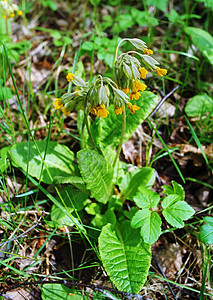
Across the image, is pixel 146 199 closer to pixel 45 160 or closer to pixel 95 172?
pixel 95 172

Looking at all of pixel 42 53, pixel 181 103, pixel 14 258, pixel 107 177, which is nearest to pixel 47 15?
pixel 42 53

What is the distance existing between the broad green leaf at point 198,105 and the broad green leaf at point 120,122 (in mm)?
878

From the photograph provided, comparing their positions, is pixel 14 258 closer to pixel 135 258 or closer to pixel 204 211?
pixel 135 258

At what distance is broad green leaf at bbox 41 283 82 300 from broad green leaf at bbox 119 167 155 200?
932mm

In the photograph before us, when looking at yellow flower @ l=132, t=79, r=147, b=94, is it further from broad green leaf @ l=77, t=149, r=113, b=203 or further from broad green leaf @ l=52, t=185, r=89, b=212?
broad green leaf @ l=52, t=185, r=89, b=212

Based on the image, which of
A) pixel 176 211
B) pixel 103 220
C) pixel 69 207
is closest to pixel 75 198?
pixel 69 207

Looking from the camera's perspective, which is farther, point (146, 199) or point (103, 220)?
A: point (103, 220)

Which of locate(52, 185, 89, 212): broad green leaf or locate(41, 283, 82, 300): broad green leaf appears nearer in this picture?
locate(41, 283, 82, 300): broad green leaf

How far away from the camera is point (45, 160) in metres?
2.60

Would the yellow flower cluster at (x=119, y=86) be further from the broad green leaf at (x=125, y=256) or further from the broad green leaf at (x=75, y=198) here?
the broad green leaf at (x=125, y=256)

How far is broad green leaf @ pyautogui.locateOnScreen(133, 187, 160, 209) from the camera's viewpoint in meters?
2.10

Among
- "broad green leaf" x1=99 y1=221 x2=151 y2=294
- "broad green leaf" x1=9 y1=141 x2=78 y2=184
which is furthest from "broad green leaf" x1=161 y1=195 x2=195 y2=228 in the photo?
"broad green leaf" x1=9 y1=141 x2=78 y2=184

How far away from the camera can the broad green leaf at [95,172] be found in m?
2.21

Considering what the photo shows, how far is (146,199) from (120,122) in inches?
32.5
